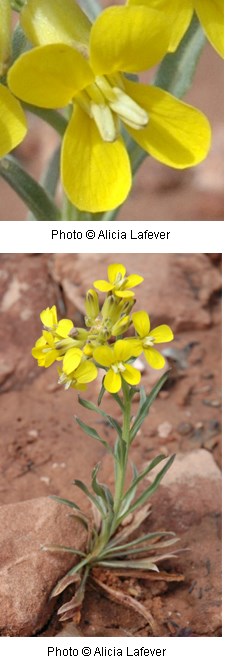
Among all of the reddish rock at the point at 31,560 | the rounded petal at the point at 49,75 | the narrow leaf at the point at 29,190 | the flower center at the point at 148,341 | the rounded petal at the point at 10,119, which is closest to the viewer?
the rounded petal at the point at 49,75

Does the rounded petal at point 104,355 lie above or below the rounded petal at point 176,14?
below

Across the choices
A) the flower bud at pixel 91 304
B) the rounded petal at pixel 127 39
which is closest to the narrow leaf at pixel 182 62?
the rounded petal at pixel 127 39

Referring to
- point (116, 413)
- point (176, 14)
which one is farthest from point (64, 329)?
point (116, 413)

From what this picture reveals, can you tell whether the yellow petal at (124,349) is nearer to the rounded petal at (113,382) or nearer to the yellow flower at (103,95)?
the rounded petal at (113,382)

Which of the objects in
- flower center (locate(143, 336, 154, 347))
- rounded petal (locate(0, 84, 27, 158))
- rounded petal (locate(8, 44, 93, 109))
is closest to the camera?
rounded petal (locate(8, 44, 93, 109))

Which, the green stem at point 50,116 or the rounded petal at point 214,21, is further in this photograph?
the green stem at point 50,116

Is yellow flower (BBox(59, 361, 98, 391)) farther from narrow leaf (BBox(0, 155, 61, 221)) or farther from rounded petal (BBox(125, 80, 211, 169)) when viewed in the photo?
narrow leaf (BBox(0, 155, 61, 221))

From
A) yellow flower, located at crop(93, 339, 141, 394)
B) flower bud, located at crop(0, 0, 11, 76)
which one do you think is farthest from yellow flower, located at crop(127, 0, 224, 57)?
yellow flower, located at crop(93, 339, 141, 394)
